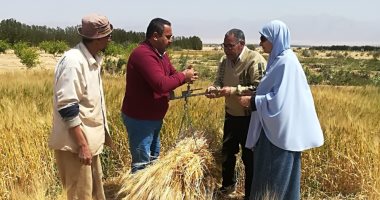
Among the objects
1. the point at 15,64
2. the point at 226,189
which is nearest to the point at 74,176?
Answer: the point at 226,189

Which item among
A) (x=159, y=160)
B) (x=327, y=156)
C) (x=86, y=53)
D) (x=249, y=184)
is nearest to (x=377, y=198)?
(x=327, y=156)

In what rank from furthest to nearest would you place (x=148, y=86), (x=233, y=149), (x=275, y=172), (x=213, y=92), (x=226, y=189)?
(x=226, y=189)
(x=233, y=149)
(x=213, y=92)
(x=148, y=86)
(x=275, y=172)

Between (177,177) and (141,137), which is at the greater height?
(141,137)

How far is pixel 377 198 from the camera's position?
13.9 ft

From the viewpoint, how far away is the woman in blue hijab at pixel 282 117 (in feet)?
11.8

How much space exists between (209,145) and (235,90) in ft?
2.32

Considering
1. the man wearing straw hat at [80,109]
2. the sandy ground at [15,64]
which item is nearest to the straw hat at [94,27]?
the man wearing straw hat at [80,109]

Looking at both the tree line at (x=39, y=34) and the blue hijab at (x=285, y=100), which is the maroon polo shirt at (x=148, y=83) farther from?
the tree line at (x=39, y=34)

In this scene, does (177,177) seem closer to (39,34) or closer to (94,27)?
(94,27)

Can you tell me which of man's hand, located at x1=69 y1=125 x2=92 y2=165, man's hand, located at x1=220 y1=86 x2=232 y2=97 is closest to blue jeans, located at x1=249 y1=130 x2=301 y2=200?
man's hand, located at x1=220 y1=86 x2=232 y2=97

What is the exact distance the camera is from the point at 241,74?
4.31 meters

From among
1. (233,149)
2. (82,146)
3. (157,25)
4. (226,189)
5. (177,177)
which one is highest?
(157,25)

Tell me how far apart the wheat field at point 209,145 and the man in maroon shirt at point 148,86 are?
23.3 inches

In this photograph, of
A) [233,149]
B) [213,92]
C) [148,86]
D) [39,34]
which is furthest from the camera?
[39,34]
